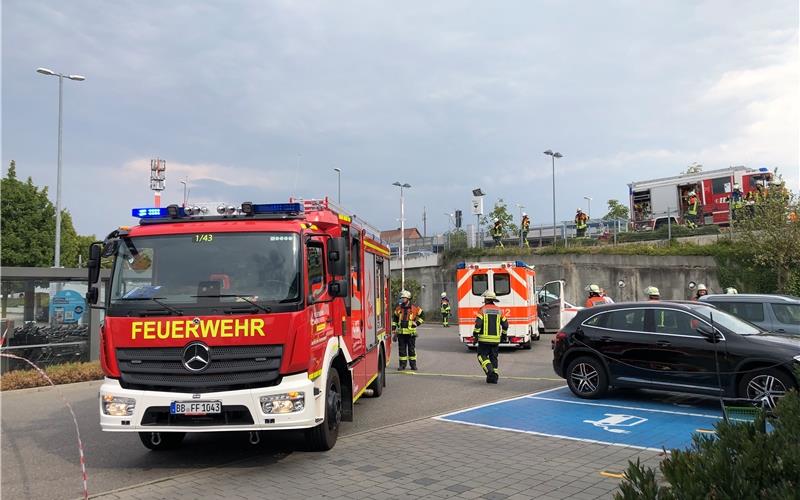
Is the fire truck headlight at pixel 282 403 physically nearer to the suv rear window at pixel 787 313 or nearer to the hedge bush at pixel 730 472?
the hedge bush at pixel 730 472

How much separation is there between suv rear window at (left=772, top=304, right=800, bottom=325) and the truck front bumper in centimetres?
1023

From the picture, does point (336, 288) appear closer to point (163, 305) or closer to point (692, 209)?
point (163, 305)

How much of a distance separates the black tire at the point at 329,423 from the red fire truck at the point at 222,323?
2 centimetres

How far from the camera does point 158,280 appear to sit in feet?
21.1

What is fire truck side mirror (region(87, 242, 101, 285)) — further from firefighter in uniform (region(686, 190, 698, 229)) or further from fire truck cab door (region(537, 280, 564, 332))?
firefighter in uniform (region(686, 190, 698, 229))

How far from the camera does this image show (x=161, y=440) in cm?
718

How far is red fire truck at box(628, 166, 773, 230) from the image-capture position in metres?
30.8

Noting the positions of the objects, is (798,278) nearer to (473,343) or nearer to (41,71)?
(473,343)

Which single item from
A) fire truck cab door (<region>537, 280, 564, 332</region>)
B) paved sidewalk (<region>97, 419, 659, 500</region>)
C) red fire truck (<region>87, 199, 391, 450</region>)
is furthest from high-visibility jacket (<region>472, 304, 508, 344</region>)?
fire truck cab door (<region>537, 280, 564, 332</region>)

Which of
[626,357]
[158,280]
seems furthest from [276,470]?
[626,357]

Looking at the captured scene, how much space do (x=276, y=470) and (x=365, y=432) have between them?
1867 mm

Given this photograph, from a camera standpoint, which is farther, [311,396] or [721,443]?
[311,396]

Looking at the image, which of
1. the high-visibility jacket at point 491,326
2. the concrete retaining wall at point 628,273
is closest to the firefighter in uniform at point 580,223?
the concrete retaining wall at point 628,273

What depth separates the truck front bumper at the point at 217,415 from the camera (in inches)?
230
